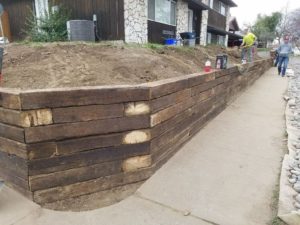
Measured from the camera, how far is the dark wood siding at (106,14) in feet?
29.3

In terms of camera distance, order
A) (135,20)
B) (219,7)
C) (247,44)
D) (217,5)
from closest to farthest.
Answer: (135,20), (247,44), (217,5), (219,7)

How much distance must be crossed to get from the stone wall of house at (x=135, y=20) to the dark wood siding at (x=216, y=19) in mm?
10432

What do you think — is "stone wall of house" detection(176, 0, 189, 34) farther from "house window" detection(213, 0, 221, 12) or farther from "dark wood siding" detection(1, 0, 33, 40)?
"house window" detection(213, 0, 221, 12)

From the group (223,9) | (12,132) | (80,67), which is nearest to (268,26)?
(223,9)

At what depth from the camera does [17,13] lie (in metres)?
11.9

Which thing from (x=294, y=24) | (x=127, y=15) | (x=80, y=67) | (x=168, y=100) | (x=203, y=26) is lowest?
(x=168, y=100)

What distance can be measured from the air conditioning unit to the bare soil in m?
2.46

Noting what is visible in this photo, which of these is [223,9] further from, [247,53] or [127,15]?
[127,15]

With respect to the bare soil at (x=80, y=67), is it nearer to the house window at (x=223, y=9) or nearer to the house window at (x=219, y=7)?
the house window at (x=219, y=7)

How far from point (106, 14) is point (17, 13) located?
17.6 feet

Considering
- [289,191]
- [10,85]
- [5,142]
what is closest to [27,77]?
[10,85]

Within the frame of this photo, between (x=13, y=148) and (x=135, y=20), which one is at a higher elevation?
(x=135, y=20)

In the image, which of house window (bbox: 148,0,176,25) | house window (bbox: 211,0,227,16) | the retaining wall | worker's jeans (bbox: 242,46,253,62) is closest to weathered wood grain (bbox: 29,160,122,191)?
the retaining wall

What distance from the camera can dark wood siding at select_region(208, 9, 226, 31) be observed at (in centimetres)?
1911
